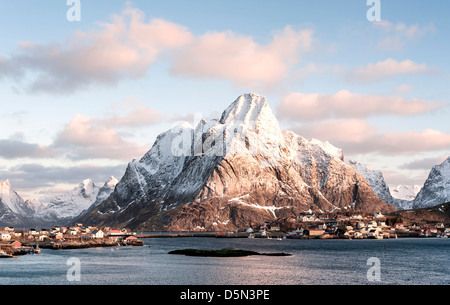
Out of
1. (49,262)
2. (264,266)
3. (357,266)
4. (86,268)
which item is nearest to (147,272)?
(86,268)

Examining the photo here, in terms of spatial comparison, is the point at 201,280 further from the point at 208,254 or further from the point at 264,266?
the point at 208,254

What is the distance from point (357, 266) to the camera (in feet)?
420

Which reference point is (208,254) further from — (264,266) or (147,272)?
(147,272)
